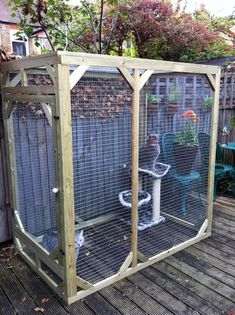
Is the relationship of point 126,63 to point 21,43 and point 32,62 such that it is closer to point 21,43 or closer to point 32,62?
point 32,62

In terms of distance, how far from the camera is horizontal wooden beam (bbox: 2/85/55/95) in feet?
6.35

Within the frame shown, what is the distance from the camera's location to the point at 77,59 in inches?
73.1

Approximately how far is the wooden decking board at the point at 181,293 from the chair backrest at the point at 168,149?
1.15 metres

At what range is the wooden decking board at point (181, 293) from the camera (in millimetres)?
2137

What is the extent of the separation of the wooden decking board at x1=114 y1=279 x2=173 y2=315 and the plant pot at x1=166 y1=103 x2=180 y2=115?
1798 mm

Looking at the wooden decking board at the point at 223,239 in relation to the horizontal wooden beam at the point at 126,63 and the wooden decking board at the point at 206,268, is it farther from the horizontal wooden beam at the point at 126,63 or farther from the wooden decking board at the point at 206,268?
the horizontal wooden beam at the point at 126,63

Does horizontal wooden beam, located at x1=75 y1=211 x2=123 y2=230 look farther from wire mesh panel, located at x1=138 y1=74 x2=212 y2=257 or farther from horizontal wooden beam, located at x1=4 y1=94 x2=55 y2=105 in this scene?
horizontal wooden beam, located at x1=4 y1=94 x2=55 y2=105

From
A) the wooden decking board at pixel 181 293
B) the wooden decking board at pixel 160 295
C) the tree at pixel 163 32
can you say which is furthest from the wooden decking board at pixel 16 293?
the tree at pixel 163 32

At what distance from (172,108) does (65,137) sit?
1.57m

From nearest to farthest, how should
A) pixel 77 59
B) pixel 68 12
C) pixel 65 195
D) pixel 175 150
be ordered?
pixel 77 59
pixel 65 195
pixel 175 150
pixel 68 12

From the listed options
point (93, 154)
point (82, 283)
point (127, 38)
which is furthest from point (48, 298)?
point (127, 38)

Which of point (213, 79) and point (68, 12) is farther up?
point (68, 12)

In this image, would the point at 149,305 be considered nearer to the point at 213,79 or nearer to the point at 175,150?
the point at 175,150

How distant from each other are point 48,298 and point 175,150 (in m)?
1.97
